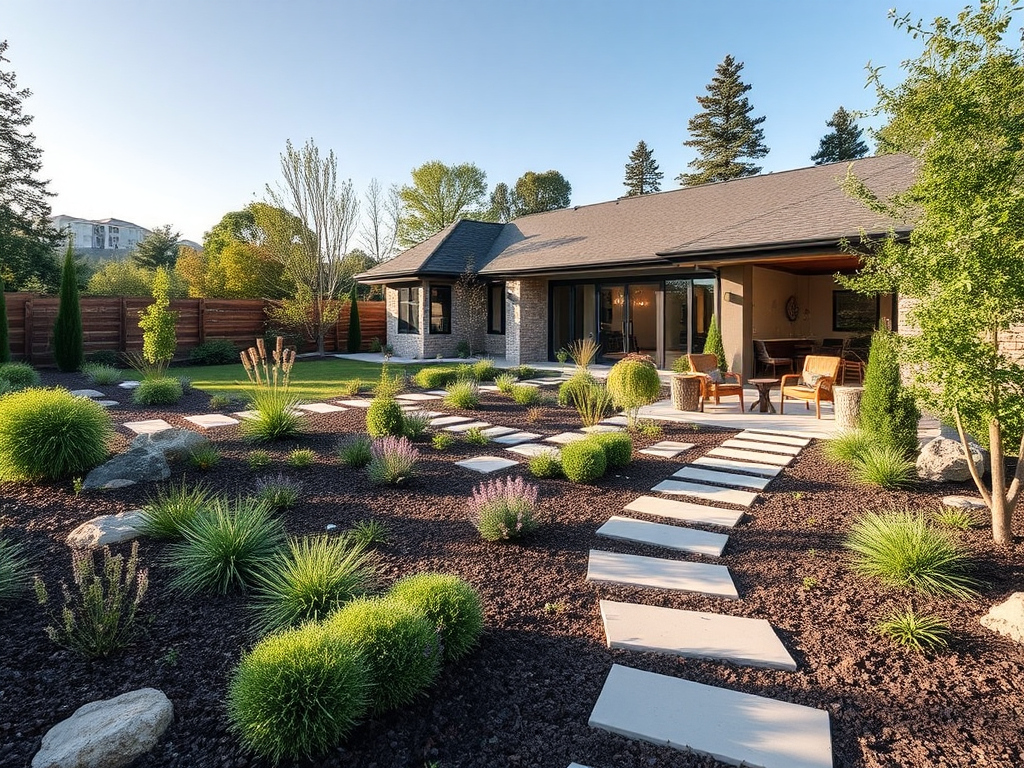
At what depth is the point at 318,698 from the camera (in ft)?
5.73

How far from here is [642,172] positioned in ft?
134

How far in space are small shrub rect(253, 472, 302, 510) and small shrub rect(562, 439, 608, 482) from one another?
2231 millimetres

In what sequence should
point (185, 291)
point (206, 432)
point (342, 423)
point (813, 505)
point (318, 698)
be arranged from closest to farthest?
point (318, 698)
point (813, 505)
point (206, 432)
point (342, 423)
point (185, 291)

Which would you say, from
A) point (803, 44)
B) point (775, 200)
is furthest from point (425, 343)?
point (803, 44)

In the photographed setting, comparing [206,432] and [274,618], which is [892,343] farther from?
[206,432]

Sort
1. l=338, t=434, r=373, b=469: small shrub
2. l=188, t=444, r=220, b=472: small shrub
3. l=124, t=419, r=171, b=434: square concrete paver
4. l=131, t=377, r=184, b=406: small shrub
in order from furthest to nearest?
l=131, t=377, r=184, b=406: small shrub
l=124, t=419, r=171, b=434: square concrete paver
l=338, t=434, r=373, b=469: small shrub
l=188, t=444, r=220, b=472: small shrub

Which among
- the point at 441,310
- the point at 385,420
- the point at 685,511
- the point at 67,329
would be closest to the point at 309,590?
the point at 685,511

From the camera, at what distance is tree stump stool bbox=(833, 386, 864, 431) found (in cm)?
693

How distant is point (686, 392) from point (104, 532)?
740 centimetres

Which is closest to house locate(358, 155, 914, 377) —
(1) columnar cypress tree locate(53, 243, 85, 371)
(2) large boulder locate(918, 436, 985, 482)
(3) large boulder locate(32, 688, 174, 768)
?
(2) large boulder locate(918, 436, 985, 482)

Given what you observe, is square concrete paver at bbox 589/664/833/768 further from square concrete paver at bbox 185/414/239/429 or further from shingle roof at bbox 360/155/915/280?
shingle roof at bbox 360/155/915/280

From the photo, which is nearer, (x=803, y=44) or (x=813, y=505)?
(x=813, y=505)

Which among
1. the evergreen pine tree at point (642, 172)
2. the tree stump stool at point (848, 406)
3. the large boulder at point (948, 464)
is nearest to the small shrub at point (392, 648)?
the large boulder at point (948, 464)

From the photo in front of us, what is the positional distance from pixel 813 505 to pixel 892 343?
138 cm
